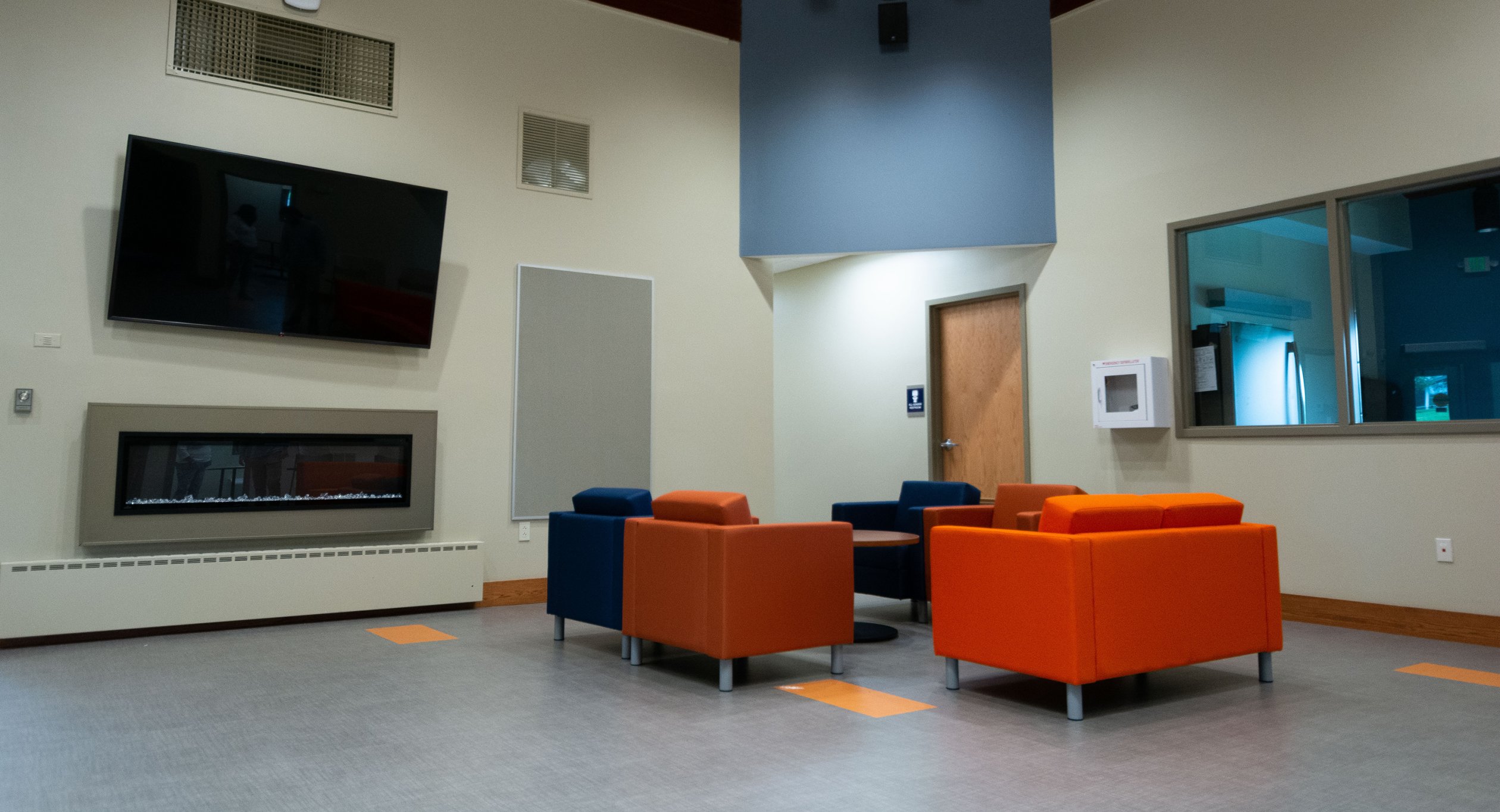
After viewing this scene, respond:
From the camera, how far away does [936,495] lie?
636 cm

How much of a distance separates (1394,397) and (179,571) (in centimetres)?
664

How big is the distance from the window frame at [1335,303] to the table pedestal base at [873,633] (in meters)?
2.56

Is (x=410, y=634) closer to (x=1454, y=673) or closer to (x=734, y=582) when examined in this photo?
(x=734, y=582)

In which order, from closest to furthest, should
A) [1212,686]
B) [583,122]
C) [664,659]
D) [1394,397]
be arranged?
[1212,686] < [664,659] < [1394,397] < [583,122]

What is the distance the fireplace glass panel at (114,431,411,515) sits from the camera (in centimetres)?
530

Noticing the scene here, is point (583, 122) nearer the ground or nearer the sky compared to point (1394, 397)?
nearer the sky

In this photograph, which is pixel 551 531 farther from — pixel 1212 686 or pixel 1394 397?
pixel 1394 397

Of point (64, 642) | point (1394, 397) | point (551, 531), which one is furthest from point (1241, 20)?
point (64, 642)

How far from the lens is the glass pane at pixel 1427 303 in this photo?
16.5 ft

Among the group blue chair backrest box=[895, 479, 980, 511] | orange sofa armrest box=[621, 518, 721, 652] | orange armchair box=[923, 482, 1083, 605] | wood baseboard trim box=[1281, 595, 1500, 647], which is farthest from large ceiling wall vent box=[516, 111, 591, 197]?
wood baseboard trim box=[1281, 595, 1500, 647]

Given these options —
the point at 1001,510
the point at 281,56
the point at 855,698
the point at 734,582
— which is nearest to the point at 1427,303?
the point at 1001,510

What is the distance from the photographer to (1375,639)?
5.05 metres

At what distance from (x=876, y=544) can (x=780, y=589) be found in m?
0.83

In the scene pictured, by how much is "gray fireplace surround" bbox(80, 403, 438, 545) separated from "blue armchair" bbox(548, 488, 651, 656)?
5.08 ft
